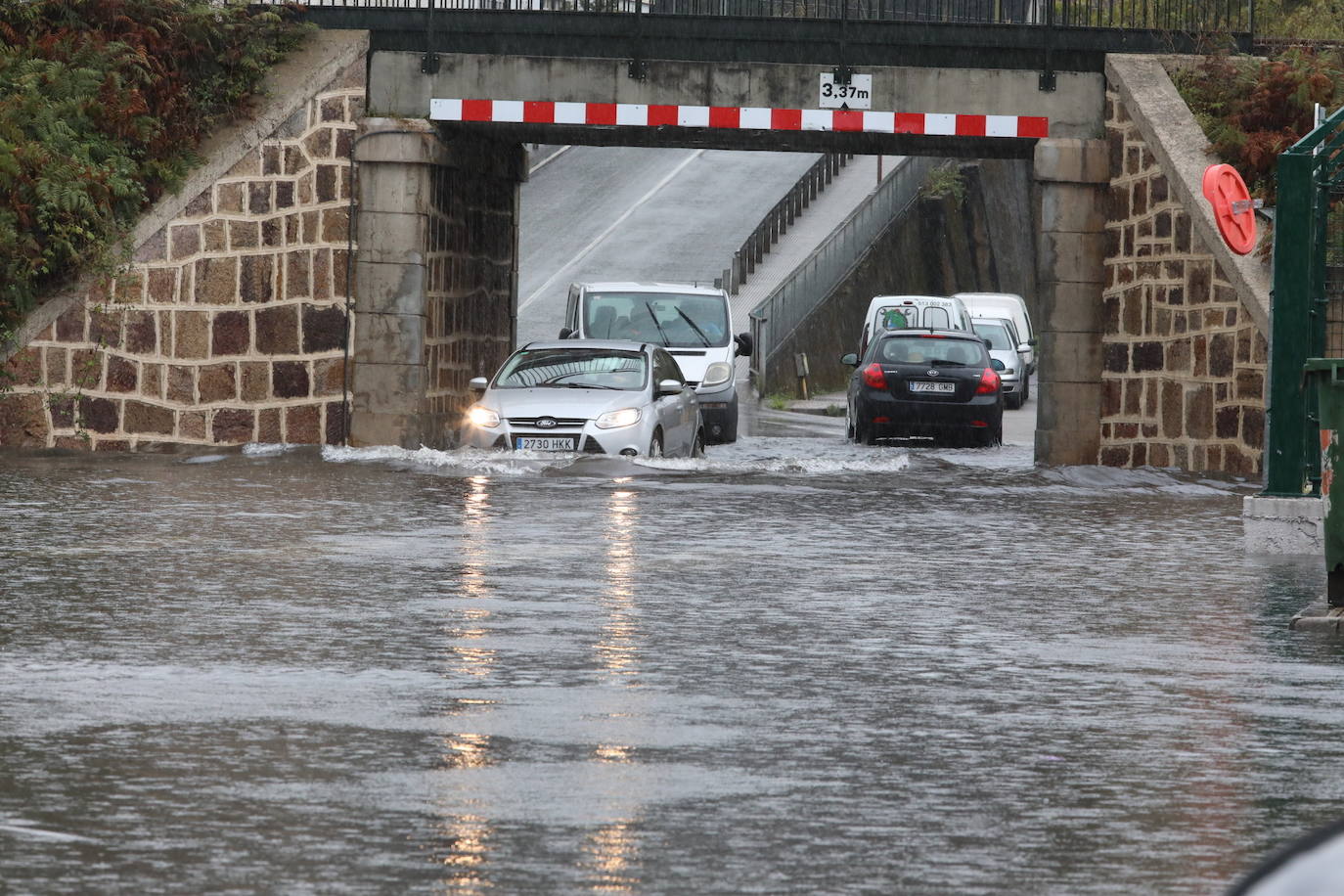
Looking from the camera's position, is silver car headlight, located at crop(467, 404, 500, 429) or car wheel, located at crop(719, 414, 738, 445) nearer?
silver car headlight, located at crop(467, 404, 500, 429)

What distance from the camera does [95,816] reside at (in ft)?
21.1

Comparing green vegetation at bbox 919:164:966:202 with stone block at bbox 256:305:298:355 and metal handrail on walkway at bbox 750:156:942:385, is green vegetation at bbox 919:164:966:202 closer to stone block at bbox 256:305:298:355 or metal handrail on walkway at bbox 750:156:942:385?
metal handrail on walkway at bbox 750:156:942:385

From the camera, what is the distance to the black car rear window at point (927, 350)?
30.0m

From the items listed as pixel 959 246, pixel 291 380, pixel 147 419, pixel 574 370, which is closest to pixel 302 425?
pixel 291 380

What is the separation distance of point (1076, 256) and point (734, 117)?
3.74 metres

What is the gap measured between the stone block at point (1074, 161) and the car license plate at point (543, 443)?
18.9 feet

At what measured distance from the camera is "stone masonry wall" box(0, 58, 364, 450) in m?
22.9

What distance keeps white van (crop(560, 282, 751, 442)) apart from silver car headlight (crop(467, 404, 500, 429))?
22.6 feet

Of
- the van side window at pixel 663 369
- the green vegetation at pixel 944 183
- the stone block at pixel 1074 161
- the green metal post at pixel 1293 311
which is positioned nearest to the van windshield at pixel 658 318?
the van side window at pixel 663 369

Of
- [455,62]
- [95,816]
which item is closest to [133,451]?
[455,62]

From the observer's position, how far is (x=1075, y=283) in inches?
952

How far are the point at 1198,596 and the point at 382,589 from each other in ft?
13.8

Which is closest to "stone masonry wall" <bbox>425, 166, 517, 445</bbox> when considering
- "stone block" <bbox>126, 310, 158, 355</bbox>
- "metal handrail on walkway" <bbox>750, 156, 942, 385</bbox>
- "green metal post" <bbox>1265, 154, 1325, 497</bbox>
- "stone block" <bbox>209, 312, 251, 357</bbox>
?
"stone block" <bbox>209, 312, 251, 357</bbox>

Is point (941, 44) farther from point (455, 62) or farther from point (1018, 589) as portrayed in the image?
point (1018, 589)
